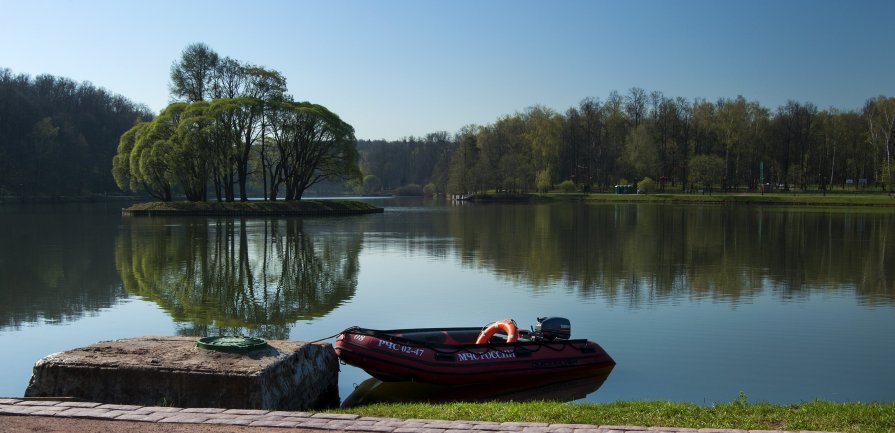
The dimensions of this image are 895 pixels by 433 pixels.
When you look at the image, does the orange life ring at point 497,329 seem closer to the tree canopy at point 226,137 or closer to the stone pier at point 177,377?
the stone pier at point 177,377

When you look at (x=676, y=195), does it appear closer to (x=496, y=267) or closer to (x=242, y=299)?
(x=496, y=267)

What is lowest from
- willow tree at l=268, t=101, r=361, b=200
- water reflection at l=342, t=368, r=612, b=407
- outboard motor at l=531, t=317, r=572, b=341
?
water reflection at l=342, t=368, r=612, b=407

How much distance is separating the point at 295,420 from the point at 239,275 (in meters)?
18.8

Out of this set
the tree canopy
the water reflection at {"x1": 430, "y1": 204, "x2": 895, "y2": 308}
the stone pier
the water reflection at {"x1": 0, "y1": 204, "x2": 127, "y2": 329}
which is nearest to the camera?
the stone pier

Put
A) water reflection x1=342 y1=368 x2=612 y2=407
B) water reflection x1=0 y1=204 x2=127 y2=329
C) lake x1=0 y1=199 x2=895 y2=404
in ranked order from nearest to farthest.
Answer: water reflection x1=342 y1=368 x2=612 y2=407, lake x1=0 y1=199 x2=895 y2=404, water reflection x1=0 y1=204 x2=127 y2=329

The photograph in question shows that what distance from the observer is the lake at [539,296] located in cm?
1297

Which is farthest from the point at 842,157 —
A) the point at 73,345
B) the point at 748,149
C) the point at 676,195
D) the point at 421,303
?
the point at 73,345

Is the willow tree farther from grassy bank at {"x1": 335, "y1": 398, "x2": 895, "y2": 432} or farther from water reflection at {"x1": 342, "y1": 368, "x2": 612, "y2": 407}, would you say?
grassy bank at {"x1": 335, "y1": 398, "x2": 895, "y2": 432}

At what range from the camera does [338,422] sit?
7.05 meters

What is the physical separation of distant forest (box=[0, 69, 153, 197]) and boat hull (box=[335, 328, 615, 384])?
106428mm

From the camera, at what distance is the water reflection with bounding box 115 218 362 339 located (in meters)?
17.5

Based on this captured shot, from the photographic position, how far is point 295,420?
7090 mm

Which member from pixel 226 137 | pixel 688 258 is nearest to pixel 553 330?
pixel 688 258

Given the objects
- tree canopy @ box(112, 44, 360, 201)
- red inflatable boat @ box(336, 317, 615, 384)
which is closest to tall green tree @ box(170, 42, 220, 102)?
tree canopy @ box(112, 44, 360, 201)
